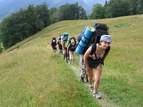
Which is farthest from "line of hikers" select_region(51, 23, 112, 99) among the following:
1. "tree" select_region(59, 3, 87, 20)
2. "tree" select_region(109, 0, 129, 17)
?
"tree" select_region(59, 3, 87, 20)

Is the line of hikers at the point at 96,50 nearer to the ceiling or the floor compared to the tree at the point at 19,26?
nearer to the ceiling

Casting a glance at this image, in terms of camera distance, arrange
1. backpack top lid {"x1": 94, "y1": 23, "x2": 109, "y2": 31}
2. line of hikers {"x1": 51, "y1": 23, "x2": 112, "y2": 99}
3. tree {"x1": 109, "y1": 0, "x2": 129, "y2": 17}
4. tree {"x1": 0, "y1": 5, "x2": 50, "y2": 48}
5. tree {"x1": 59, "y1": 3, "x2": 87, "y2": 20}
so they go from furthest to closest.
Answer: tree {"x1": 59, "y1": 3, "x2": 87, "y2": 20}, tree {"x1": 109, "y1": 0, "x2": 129, "y2": 17}, tree {"x1": 0, "y1": 5, "x2": 50, "y2": 48}, backpack top lid {"x1": 94, "y1": 23, "x2": 109, "y2": 31}, line of hikers {"x1": 51, "y1": 23, "x2": 112, "y2": 99}

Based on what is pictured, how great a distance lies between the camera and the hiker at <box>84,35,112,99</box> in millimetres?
11875

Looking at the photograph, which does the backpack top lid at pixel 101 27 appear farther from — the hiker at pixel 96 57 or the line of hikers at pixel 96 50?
the hiker at pixel 96 57

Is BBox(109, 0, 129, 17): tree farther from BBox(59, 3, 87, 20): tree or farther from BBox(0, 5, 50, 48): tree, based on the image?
BBox(59, 3, 87, 20): tree

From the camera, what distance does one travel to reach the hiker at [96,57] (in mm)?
11875

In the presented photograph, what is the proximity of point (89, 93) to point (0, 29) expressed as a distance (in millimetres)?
99757

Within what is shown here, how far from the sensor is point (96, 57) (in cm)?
1237

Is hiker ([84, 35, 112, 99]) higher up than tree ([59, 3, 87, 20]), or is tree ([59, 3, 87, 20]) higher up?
hiker ([84, 35, 112, 99])

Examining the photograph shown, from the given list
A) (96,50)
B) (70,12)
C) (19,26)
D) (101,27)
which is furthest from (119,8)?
(96,50)

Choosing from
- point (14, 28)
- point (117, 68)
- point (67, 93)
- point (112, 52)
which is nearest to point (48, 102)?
point (67, 93)

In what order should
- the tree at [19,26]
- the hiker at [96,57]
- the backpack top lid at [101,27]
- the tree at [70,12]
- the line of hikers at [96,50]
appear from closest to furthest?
the hiker at [96,57], the line of hikers at [96,50], the backpack top lid at [101,27], the tree at [19,26], the tree at [70,12]

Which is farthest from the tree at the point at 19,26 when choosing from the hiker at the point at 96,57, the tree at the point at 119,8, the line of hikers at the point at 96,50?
the hiker at the point at 96,57

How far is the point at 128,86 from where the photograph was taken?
15633mm
